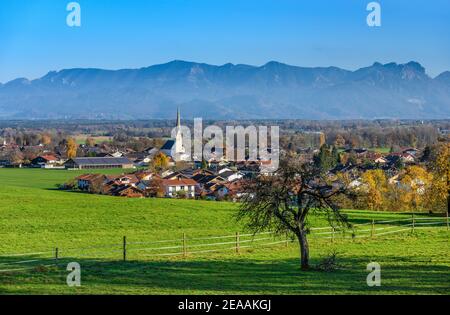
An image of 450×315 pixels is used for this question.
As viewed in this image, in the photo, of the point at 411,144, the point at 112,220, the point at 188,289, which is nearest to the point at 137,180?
the point at 112,220

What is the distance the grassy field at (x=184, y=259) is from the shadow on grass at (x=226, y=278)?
0.10ft

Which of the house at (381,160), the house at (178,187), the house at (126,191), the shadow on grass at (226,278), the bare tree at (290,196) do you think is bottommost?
the house at (178,187)

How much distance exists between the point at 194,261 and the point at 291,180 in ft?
16.4

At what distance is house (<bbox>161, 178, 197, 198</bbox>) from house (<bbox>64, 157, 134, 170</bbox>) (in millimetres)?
38147

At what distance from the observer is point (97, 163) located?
121562 mm

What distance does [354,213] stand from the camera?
48.2 metres

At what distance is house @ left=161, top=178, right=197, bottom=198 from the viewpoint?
257ft

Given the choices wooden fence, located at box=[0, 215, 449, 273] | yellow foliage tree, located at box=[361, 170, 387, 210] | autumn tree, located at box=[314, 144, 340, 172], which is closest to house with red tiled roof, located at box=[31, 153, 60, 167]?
autumn tree, located at box=[314, 144, 340, 172]

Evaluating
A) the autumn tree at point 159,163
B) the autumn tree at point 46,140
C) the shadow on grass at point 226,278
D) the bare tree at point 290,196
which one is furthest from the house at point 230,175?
the autumn tree at point 46,140

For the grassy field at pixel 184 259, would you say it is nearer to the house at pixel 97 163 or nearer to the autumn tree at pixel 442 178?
the autumn tree at pixel 442 178

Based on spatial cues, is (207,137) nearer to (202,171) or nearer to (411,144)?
(411,144)

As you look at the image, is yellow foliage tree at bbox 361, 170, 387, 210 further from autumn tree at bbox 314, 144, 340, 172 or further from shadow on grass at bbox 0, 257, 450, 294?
shadow on grass at bbox 0, 257, 450, 294

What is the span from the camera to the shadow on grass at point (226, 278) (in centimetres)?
1777

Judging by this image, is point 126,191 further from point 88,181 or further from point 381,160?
point 381,160
